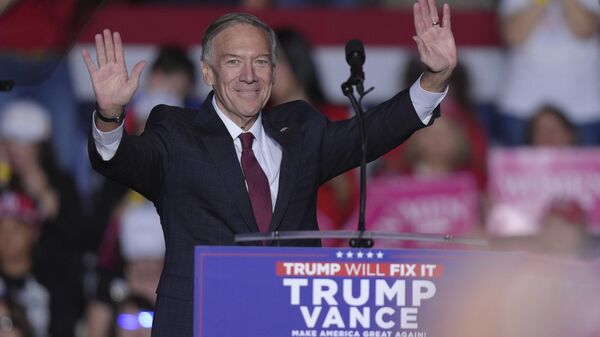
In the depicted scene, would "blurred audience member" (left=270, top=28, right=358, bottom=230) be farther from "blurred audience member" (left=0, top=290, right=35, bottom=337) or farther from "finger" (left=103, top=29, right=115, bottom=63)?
"finger" (left=103, top=29, right=115, bottom=63)

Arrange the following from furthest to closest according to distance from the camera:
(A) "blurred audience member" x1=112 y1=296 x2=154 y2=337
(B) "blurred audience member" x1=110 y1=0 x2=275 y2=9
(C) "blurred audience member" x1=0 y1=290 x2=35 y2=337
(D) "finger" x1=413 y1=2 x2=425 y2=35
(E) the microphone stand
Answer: (B) "blurred audience member" x1=110 y1=0 x2=275 y2=9 < (C) "blurred audience member" x1=0 y1=290 x2=35 y2=337 < (A) "blurred audience member" x1=112 y1=296 x2=154 y2=337 < (D) "finger" x1=413 y1=2 x2=425 y2=35 < (E) the microphone stand

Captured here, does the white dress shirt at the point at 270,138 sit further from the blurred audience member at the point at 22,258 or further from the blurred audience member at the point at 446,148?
the blurred audience member at the point at 22,258

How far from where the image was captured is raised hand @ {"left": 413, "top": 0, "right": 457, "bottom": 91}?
3.65 meters

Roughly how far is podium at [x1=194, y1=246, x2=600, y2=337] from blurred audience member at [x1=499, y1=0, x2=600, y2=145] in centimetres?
382

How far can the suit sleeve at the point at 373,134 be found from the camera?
374cm

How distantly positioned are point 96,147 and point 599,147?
4.07m

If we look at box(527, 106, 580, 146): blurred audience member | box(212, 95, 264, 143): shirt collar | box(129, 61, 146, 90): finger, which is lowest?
box(212, 95, 264, 143): shirt collar

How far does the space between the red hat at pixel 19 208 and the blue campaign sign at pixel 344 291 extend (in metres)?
4.05

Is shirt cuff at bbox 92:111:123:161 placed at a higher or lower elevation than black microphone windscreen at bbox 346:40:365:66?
lower

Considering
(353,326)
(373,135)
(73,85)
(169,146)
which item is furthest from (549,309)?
(73,85)

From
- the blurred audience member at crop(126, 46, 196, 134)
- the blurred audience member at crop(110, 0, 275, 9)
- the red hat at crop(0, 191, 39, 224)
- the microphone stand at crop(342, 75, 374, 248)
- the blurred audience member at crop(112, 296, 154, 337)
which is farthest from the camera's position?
the blurred audience member at crop(110, 0, 275, 9)

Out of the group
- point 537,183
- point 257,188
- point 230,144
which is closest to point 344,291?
point 257,188

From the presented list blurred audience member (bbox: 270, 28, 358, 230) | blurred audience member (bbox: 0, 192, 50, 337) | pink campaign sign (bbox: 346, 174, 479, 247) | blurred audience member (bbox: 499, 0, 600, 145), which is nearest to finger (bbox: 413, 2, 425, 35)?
blurred audience member (bbox: 270, 28, 358, 230)

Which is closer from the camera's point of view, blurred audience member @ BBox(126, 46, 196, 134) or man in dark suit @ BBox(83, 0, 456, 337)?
man in dark suit @ BBox(83, 0, 456, 337)
